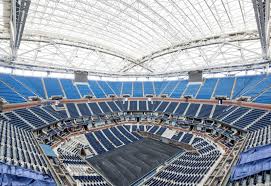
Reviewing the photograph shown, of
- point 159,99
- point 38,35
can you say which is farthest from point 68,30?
point 159,99

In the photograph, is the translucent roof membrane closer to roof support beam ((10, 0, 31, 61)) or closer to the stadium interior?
the stadium interior

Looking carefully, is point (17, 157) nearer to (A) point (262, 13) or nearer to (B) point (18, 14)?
(B) point (18, 14)

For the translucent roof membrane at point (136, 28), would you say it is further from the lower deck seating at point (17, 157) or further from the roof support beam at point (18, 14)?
the lower deck seating at point (17, 157)

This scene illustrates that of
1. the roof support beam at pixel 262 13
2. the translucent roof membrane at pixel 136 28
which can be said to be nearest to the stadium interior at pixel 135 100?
the roof support beam at pixel 262 13

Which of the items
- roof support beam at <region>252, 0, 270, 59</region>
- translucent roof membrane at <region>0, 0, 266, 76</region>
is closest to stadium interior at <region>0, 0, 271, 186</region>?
roof support beam at <region>252, 0, 270, 59</region>

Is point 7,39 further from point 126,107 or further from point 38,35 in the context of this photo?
point 126,107
